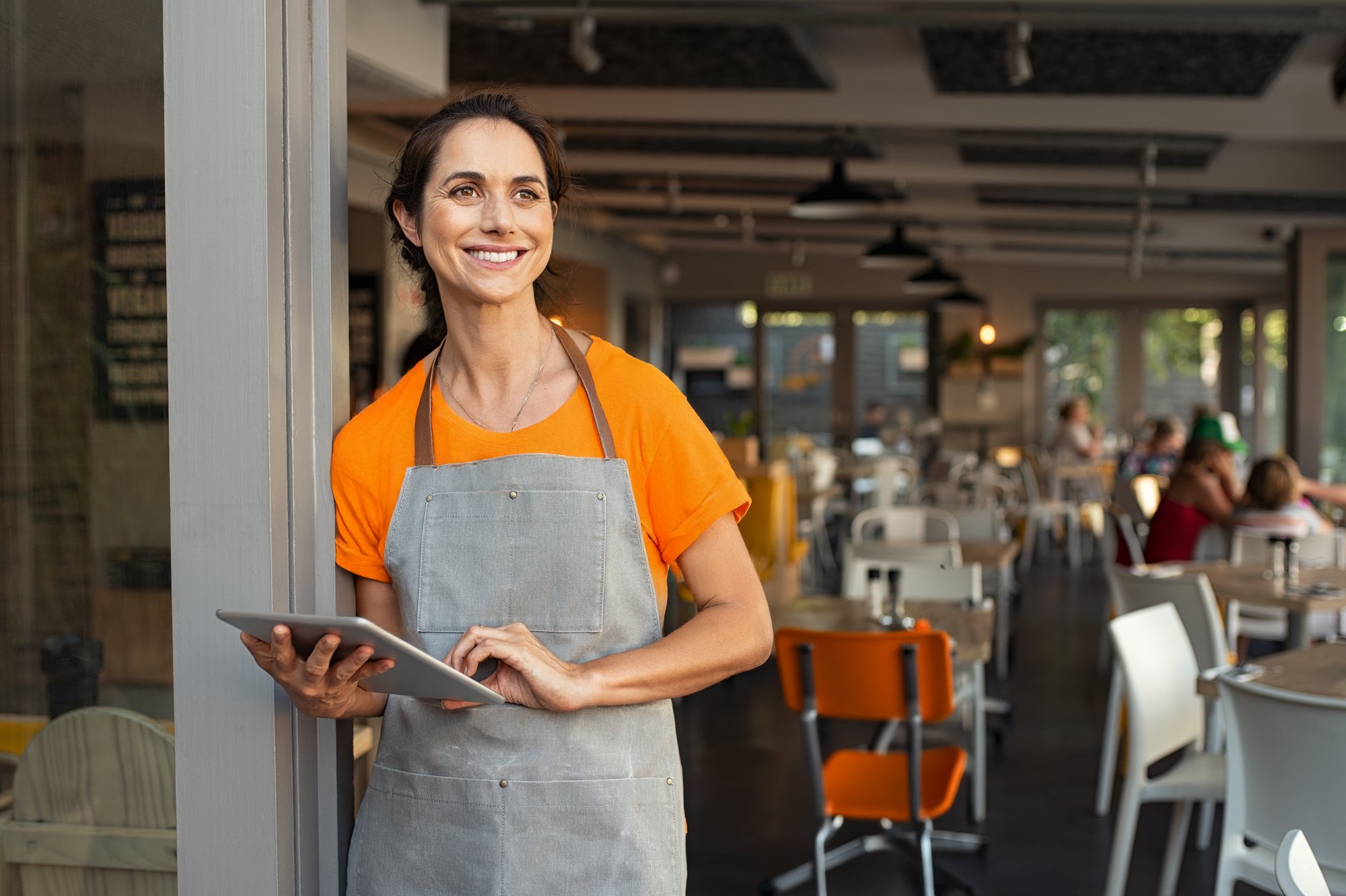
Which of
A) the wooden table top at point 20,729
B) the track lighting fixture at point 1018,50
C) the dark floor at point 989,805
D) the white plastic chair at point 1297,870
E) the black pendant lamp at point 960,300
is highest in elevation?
the track lighting fixture at point 1018,50

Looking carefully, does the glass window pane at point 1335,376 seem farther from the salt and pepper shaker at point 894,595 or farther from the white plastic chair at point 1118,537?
the salt and pepper shaker at point 894,595

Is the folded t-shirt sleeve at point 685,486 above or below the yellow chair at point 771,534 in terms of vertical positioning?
above

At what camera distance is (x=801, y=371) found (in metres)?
17.1

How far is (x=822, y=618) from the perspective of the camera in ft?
14.4

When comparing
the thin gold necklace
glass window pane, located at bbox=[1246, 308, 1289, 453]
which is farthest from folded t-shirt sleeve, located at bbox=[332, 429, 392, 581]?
glass window pane, located at bbox=[1246, 308, 1289, 453]

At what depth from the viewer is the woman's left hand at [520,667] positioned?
4.55ft

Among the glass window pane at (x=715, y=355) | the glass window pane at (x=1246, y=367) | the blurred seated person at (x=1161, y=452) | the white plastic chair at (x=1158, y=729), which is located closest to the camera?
the white plastic chair at (x=1158, y=729)

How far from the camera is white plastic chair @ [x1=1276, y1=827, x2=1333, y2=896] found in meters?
1.53

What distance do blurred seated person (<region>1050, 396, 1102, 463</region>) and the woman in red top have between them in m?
5.89

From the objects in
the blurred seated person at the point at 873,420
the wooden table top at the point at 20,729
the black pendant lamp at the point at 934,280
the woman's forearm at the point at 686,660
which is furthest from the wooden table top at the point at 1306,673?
the blurred seated person at the point at 873,420

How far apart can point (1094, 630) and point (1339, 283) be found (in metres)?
3.72

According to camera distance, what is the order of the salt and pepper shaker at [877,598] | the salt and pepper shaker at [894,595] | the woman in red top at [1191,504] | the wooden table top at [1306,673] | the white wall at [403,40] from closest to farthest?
the wooden table top at [1306,673] → the salt and pepper shaker at [894,595] → the salt and pepper shaker at [877,598] → the white wall at [403,40] → the woman in red top at [1191,504]

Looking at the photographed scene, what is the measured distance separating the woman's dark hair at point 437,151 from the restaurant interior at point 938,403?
3.5 inches

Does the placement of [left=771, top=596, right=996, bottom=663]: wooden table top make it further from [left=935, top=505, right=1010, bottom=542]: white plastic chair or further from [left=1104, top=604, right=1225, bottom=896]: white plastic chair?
[left=935, top=505, right=1010, bottom=542]: white plastic chair
